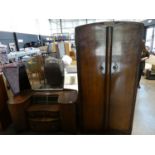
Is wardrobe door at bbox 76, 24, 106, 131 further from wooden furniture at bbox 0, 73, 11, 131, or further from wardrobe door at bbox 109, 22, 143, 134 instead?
wooden furniture at bbox 0, 73, 11, 131

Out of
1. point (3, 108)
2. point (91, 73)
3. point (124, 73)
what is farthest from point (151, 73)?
point (3, 108)

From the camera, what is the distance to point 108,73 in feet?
5.14

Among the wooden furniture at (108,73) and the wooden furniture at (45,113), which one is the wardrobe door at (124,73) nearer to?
the wooden furniture at (108,73)

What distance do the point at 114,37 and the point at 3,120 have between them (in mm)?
2290

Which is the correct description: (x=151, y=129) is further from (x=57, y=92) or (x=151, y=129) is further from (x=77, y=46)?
(x=77, y=46)

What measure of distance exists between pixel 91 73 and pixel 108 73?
207mm

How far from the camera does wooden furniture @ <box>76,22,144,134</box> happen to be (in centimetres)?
140

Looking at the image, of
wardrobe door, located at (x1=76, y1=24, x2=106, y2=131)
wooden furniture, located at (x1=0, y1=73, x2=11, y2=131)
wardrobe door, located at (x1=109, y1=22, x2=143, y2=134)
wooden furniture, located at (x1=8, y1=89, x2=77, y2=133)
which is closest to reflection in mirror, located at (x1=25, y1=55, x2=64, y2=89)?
wooden furniture, located at (x1=8, y1=89, x2=77, y2=133)

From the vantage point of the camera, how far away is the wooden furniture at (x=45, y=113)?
1962 mm

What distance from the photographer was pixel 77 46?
4.99 ft

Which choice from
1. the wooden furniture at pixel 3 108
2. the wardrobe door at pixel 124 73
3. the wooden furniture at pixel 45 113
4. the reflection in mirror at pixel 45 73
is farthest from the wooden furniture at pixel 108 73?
the wooden furniture at pixel 3 108

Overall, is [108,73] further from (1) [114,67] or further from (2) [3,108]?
(2) [3,108]
